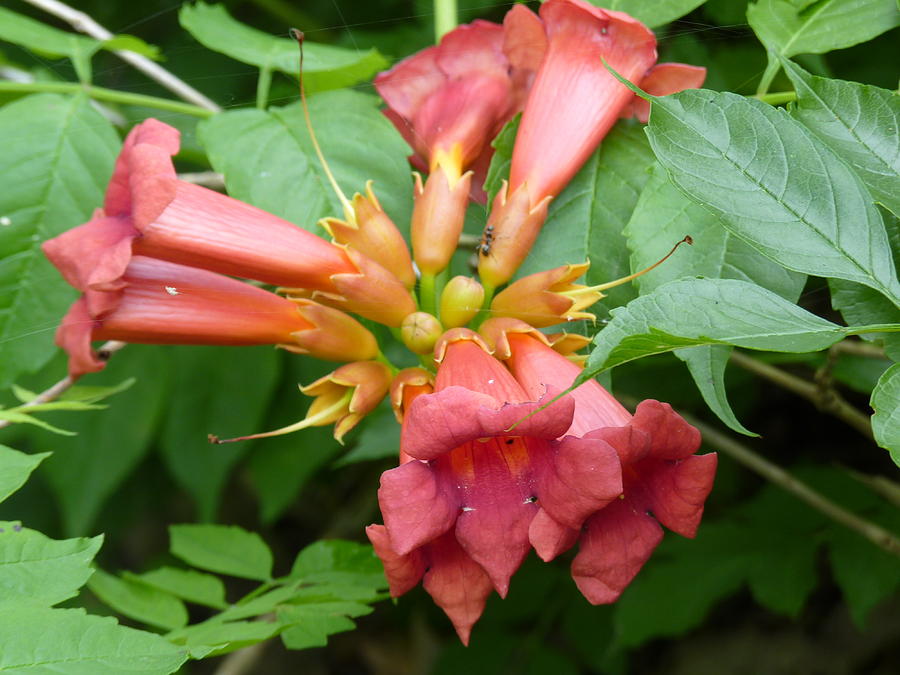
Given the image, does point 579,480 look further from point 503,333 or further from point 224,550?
point 224,550

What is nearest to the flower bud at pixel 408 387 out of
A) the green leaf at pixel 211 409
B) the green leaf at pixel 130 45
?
the green leaf at pixel 130 45

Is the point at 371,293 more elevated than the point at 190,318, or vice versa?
the point at 371,293

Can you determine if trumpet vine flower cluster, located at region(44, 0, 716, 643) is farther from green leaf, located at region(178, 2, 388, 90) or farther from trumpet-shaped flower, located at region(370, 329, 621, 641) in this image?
green leaf, located at region(178, 2, 388, 90)

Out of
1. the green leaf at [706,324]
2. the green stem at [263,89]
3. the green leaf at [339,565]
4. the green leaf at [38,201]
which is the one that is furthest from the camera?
the green stem at [263,89]

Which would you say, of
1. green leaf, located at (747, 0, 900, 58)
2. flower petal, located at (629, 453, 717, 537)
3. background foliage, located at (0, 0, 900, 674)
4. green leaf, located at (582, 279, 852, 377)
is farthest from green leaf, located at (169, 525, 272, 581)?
green leaf, located at (747, 0, 900, 58)

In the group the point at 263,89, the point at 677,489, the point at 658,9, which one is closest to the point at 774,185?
the point at 677,489

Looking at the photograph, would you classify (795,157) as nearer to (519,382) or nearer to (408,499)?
(519,382)

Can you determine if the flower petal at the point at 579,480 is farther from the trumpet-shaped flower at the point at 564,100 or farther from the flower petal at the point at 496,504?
the trumpet-shaped flower at the point at 564,100
